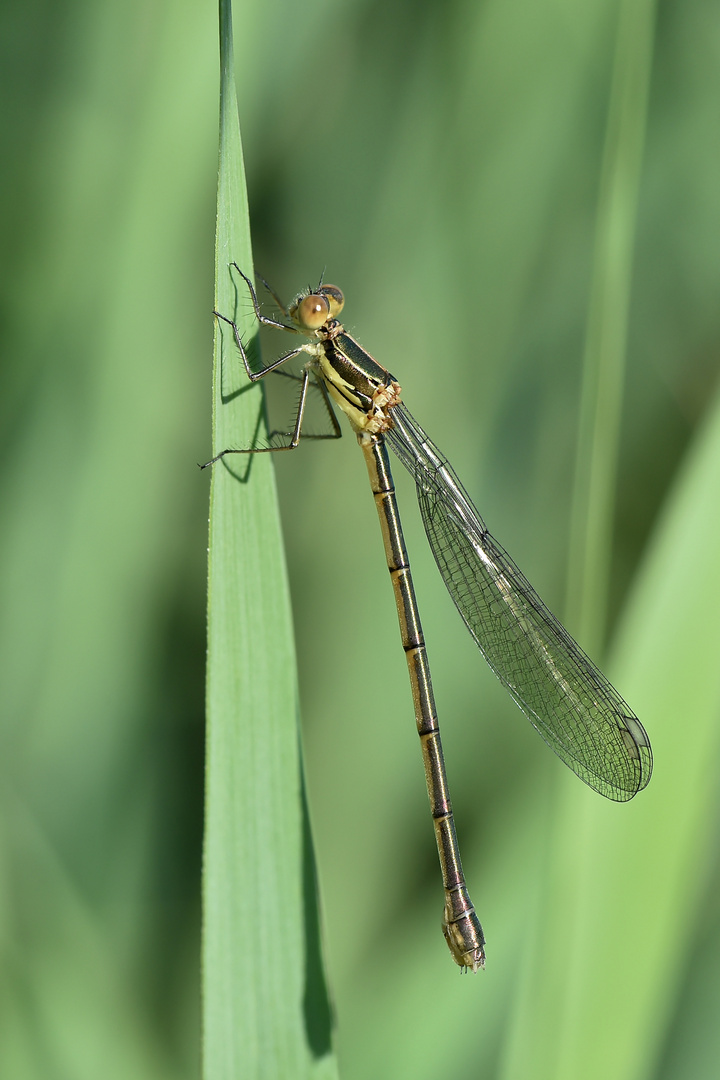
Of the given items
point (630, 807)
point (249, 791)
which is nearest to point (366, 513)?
point (630, 807)

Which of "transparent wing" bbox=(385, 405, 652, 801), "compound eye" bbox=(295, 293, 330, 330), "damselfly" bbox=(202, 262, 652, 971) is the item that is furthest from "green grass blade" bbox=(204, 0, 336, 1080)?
"transparent wing" bbox=(385, 405, 652, 801)

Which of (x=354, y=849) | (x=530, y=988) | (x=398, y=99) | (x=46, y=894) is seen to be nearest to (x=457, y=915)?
(x=530, y=988)

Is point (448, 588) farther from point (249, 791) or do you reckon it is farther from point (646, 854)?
point (249, 791)

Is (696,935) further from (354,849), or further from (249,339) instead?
(249,339)

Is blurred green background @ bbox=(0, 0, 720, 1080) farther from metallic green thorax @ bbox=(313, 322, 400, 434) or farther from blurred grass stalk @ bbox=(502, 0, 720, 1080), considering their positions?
metallic green thorax @ bbox=(313, 322, 400, 434)

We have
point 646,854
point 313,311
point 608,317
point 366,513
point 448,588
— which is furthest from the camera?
point 366,513

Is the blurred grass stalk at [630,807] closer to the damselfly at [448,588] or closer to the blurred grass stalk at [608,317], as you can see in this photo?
the blurred grass stalk at [608,317]
